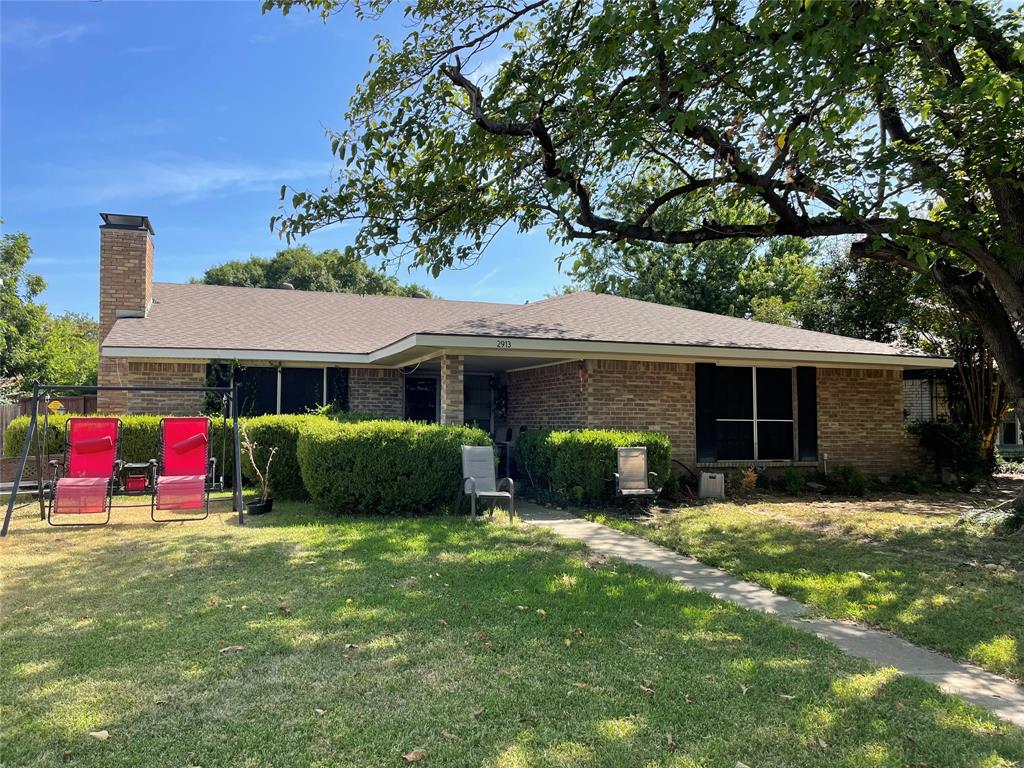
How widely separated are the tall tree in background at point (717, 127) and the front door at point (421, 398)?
567cm

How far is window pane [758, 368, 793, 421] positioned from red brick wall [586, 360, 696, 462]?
1742 mm

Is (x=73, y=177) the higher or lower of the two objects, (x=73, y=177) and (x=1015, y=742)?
the higher

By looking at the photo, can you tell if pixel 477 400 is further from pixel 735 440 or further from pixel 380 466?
pixel 380 466

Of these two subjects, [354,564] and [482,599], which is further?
[354,564]

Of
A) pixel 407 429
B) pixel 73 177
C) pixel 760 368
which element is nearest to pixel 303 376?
pixel 407 429

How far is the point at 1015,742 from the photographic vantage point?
309cm

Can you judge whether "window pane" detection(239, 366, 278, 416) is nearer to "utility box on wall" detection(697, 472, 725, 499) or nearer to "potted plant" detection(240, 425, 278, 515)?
"potted plant" detection(240, 425, 278, 515)

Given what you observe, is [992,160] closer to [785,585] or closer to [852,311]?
[785,585]

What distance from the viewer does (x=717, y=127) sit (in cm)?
955

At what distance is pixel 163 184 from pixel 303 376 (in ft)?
23.8

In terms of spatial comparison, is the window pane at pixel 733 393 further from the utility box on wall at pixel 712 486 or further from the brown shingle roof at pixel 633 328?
the utility box on wall at pixel 712 486

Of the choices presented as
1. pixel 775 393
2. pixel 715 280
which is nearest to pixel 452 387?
pixel 775 393

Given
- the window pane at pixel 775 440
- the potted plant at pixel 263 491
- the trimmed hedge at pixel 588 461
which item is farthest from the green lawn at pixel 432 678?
the window pane at pixel 775 440

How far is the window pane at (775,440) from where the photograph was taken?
13102mm
